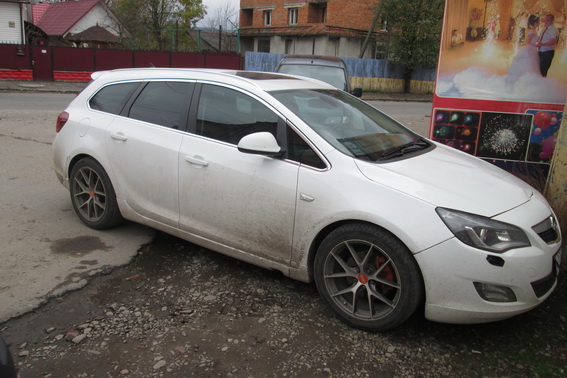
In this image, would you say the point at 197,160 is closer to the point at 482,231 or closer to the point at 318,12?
the point at 482,231

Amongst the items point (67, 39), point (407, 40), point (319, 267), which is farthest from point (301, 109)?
point (67, 39)

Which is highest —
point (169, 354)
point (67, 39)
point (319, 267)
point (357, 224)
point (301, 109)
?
point (67, 39)

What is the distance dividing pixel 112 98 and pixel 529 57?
5.17 metres

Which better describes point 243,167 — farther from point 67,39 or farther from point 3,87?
point 67,39

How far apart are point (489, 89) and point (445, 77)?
0.60 m

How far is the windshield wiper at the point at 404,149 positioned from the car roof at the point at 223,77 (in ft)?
3.38

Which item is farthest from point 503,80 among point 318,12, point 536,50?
point 318,12

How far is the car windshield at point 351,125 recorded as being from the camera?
356 cm

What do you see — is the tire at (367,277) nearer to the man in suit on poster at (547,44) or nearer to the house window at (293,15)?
the man in suit on poster at (547,44)

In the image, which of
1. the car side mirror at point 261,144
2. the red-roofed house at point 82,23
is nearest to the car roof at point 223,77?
the car side mirror at point 261,144

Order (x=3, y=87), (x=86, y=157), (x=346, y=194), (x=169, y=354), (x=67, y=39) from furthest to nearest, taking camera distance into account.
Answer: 1. (x=67, y=39)
2. (x=3, y=87)
3. (x=86, y=157)
4. (x=346, y=194)
5. (x=169, y=354)

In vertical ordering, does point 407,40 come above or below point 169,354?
above

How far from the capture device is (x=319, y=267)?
11.0ft

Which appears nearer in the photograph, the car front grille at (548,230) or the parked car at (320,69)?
the car front grille at (548,230)
